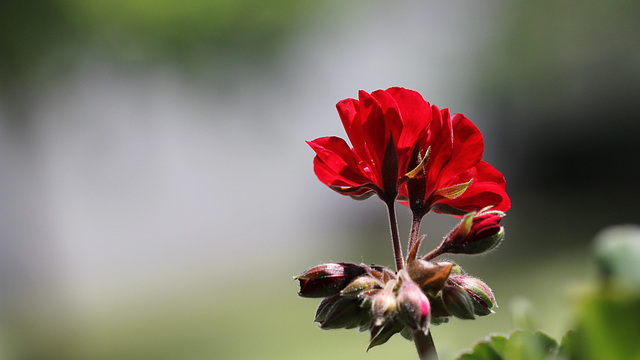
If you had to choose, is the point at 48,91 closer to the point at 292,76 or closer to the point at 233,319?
the point at 292,76

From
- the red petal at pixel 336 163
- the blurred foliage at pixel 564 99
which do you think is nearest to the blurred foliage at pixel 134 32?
the blurred foliage at pixel 564 99

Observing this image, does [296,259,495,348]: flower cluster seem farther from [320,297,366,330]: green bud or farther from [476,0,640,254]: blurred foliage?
[476,0,640,254]: blurred foliage

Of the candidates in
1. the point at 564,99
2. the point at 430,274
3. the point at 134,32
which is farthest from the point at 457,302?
the point at 564,99

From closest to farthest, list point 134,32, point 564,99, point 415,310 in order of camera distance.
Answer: point 415,310
point 134,32
point 564,99

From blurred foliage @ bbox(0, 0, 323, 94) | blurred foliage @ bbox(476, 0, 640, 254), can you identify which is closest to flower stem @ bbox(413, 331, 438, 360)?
blurred foliage @ bbox(0, 0, 323, 94)

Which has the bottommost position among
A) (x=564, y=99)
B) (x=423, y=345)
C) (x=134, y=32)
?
(x=423, y=345)

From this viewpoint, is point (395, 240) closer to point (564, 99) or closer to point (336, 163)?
point (336, 163)

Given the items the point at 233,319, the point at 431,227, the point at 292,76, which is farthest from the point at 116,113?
the point at 431,227
